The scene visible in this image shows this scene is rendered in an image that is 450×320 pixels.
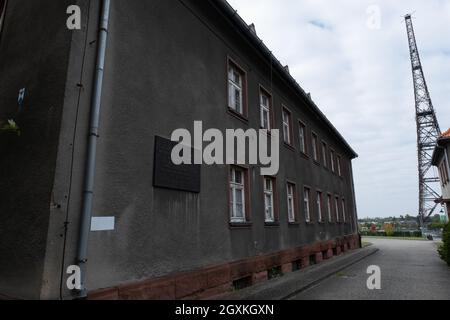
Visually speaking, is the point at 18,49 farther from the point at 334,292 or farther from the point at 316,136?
the point at 316,136

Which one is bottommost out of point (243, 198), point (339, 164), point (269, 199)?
point (243, 198)

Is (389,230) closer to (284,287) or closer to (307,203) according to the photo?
(307,203)

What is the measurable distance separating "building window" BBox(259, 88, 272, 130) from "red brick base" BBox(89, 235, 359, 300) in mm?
4288

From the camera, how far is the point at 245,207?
30.2 feet

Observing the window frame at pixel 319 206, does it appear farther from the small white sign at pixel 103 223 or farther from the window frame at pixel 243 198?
the small white sign at pixel 103 223

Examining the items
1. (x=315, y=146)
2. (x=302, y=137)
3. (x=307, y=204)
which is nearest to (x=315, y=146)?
(x=315, y=146)

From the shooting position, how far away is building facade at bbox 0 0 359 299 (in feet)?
15.5

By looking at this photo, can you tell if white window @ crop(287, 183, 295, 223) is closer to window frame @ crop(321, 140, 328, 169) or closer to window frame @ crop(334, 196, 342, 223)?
window frame @ crop(321, 140, 328, 169)

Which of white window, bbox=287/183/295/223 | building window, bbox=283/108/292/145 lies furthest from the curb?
building window, bbox=283/108/292/145

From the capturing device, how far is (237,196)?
29.8 feet

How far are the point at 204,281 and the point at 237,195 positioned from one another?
9.24 feet

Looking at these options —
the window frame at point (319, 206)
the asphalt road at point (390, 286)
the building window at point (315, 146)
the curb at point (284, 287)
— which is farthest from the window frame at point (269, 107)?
the window frame at point (319, 206)

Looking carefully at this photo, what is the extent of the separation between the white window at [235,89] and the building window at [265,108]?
4.02ft
